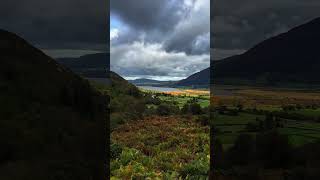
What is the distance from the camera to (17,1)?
37.7 feet

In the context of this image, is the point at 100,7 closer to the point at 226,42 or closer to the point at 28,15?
the point at 28,15

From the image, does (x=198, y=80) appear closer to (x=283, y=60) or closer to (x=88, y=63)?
(x=283, y=60)

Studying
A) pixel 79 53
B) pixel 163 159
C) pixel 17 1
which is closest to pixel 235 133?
pixel 163 159

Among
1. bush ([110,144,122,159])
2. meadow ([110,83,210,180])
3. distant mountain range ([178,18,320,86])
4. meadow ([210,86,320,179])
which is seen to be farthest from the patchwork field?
bush ([110,144,122,159])

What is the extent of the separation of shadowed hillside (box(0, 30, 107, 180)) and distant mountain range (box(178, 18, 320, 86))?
4.39m

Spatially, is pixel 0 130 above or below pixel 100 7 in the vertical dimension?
below

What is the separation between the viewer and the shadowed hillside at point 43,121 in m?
10.5

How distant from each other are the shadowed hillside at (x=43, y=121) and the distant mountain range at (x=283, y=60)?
173 inches

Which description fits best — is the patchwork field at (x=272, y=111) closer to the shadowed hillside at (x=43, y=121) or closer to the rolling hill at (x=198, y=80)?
the shadowed hillside at (x=43, y=121)

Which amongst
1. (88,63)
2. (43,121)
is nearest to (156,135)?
(88,63)

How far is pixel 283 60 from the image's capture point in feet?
42.4

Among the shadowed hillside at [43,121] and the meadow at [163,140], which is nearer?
the shadowed hillside at [43,121]

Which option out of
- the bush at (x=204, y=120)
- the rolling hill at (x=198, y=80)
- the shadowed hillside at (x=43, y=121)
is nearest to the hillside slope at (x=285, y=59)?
the shadowed hillside at (x=43, y=121)

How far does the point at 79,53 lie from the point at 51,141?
245cm
